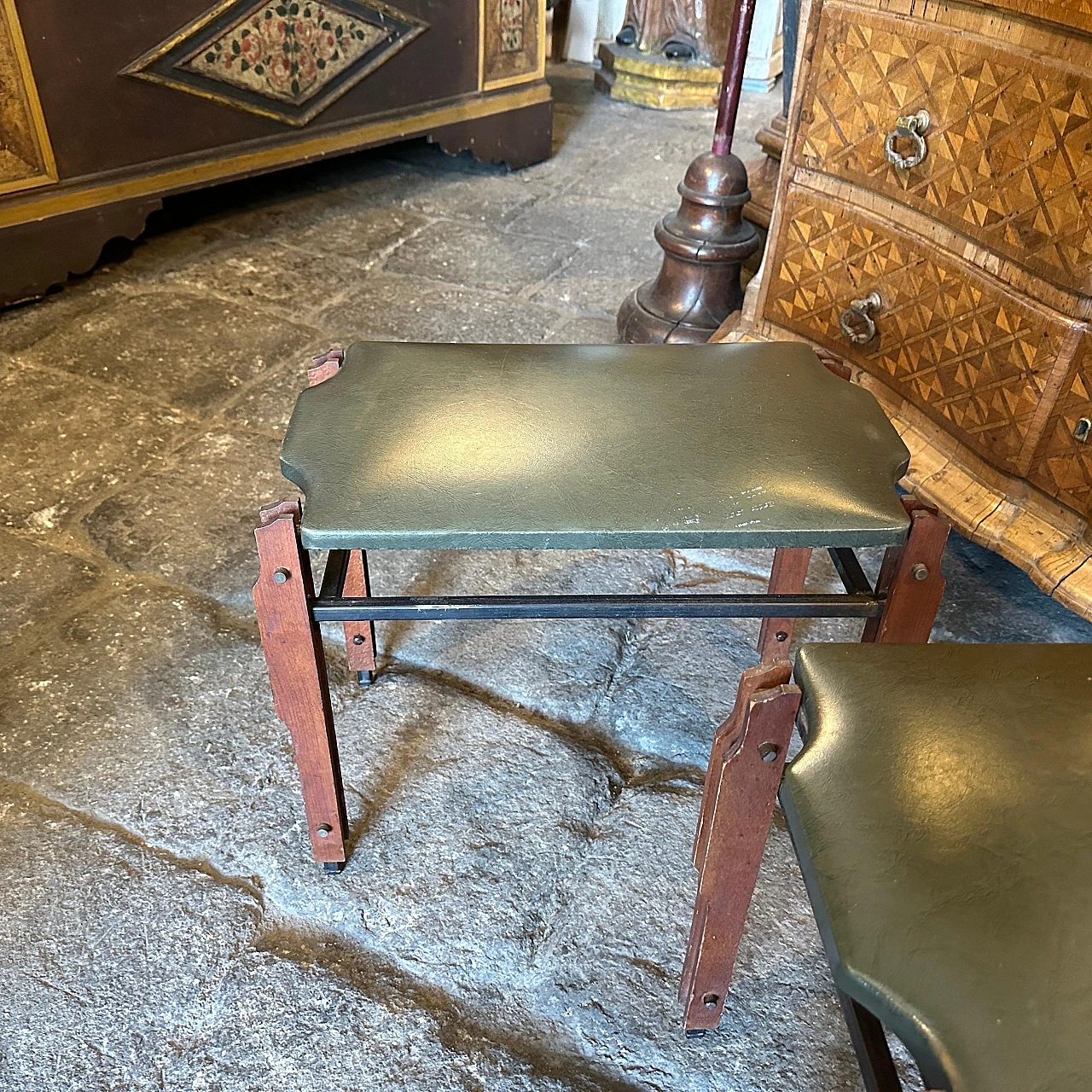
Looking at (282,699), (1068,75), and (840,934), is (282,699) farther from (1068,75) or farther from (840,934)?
(1068,75)

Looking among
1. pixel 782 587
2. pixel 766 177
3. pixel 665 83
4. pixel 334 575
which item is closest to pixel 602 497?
pixel 334 575

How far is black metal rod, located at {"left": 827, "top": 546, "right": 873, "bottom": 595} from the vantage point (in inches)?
45.6

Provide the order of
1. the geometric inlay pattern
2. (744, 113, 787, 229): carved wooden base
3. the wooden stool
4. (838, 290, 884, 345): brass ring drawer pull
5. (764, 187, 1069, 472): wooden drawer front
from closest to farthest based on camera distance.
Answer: the wooden stool
(764, 187, 1069, 472): wooden drawer front
(838, 290, 884, 345): brass ring drawer pull
the geometric inlay pattern
(744, 113, 787, 229): carved wooden base

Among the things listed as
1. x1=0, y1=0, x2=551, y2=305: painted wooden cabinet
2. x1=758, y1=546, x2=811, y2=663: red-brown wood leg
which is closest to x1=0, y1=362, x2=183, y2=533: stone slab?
x1=0, y1=0, x2=551, y2=305: painted wooden cabinet

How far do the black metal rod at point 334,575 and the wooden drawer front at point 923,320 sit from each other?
3.18 ft

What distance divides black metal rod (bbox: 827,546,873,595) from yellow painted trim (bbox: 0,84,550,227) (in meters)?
2.17

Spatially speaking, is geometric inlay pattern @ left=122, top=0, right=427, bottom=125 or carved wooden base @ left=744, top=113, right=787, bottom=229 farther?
carved wooden base @ left=744, top=113, right=787, bottom=229

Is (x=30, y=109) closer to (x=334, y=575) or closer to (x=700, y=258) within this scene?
(x=700, y=258)

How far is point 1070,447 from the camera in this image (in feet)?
4.65

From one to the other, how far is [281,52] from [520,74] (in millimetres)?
906

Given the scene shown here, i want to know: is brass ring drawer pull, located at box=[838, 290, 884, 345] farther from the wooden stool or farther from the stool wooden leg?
the stool wooden leg

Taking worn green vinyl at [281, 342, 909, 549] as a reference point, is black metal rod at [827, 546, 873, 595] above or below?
below

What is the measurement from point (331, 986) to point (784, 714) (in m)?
0.66

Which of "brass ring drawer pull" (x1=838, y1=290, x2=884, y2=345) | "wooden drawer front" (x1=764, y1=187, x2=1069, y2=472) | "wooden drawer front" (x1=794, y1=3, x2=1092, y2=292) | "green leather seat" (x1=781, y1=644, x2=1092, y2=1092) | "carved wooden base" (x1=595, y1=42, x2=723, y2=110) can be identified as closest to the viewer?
"green leather seat" (x1=781, y1=644, x2=1092, y2=1092)
